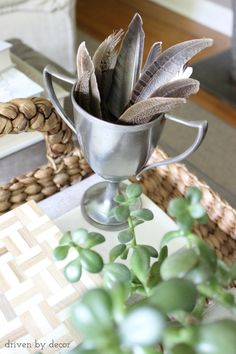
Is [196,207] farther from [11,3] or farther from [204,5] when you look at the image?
[204,5]

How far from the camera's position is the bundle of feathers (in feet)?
1.54

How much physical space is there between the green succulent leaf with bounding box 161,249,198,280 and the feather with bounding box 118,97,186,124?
20 centimetres

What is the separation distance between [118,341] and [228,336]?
2.2 inches

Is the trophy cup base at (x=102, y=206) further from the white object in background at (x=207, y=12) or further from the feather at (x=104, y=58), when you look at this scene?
the white object in background at (x=207, y=12)

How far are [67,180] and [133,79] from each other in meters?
0.22

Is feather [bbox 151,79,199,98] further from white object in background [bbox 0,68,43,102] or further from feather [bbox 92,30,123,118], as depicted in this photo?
white object in background [bbox 0,68,43,102]

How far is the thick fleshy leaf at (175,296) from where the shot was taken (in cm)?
24

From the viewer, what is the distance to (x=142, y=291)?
0.40 meters

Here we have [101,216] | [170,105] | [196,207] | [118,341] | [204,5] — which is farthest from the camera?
[204,5]

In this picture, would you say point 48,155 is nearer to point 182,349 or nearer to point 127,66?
point 127,66

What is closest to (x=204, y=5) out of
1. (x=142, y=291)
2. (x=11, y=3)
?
(x=11, y=3)

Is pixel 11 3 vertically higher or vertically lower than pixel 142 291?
lower

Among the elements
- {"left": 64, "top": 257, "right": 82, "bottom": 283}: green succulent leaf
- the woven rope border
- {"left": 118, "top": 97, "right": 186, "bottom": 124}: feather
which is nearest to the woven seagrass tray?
the woven rope border

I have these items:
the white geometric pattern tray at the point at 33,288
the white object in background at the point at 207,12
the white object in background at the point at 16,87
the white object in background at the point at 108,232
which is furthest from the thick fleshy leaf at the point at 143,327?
the white object in background at the point at 207,12
